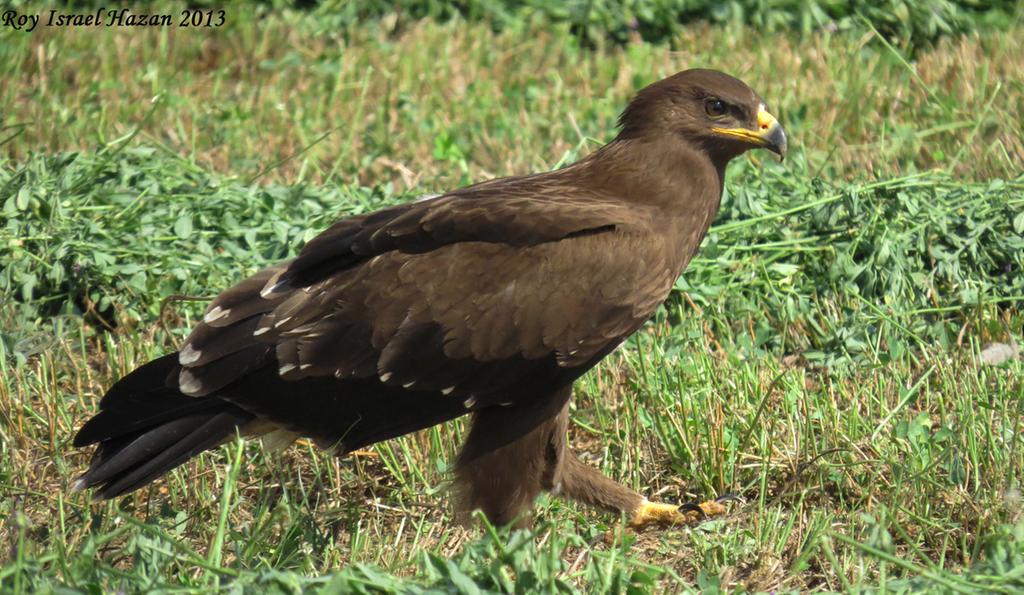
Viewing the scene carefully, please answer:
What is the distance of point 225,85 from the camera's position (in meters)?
8.17

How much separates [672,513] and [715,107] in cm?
125

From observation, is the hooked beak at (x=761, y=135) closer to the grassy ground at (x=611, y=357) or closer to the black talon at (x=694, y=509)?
the grassy ground at (x=611, y=357)

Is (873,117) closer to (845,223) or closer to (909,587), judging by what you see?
(845,223)

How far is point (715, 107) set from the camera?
456cm

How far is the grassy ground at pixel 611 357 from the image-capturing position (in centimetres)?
393

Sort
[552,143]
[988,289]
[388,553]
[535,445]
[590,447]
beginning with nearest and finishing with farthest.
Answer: [388,553] < [535,445] < [590,447] < [988,289] < [552,143]

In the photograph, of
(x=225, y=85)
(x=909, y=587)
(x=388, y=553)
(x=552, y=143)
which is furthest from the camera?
(x=225, y=85)

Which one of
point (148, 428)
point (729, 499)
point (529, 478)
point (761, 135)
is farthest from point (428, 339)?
point (761, 135)

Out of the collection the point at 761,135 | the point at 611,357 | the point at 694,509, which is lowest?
the point at 694,509

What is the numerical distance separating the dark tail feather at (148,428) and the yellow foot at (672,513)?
1.23 metres

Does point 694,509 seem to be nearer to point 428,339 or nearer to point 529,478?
point 529,478

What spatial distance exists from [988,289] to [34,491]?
3.50m

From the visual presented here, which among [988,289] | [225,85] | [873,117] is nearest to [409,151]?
[225,85]

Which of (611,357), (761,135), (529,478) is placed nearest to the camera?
(529,478)
